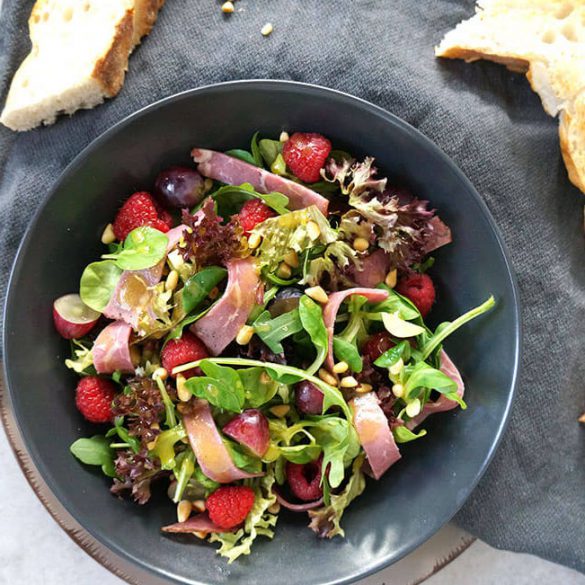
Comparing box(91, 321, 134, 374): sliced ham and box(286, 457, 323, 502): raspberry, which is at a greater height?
box(91, 321, 134, 374): sliced ham

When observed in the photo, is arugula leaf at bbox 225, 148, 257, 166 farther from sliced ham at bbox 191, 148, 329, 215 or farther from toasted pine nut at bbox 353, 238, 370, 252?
toasted pine nut at bbox 353, 238, 370, 252

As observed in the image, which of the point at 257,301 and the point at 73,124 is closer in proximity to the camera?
the point at 257,301

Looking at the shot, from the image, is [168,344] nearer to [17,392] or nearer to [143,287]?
[143,287]

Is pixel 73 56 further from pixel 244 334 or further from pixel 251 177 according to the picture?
pixel 244 334

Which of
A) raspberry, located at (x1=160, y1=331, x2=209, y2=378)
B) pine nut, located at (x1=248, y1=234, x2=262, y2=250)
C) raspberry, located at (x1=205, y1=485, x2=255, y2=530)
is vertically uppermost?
pine nut, located at (x1=248, y1=234, x2=262, y2=250)

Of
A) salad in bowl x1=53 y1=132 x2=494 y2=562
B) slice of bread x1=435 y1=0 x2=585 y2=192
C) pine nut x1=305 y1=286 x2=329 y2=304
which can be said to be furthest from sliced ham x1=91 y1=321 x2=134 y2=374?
slice of bread x1=435 y1=0 x2=585 y2=192

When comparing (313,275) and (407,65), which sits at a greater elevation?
(407,65)

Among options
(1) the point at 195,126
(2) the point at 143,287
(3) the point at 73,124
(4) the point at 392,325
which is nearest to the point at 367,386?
(4) the point at 392,325

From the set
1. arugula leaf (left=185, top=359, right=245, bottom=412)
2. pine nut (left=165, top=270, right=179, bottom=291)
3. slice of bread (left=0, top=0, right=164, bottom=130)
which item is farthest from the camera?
slice of bread (left=0, top=0, right=164, bottom=130)
